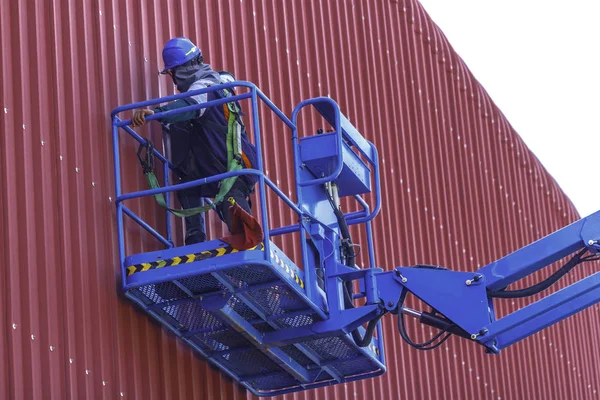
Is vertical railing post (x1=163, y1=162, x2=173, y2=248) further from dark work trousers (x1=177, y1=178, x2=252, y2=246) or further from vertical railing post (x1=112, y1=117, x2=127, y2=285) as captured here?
vertical railing post (x1=112, y1=117, x2=127, y2=285)

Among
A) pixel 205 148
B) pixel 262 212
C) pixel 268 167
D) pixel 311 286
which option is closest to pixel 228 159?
pixel 205 148

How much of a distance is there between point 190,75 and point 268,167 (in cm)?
256

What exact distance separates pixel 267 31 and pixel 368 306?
13.3ft

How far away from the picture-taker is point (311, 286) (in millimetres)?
9617

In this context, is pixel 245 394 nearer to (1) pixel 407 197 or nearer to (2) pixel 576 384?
(1) pixel 407 197

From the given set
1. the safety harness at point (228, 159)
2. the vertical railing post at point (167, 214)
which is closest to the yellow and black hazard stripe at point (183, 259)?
the safety harness at point (228, 159)

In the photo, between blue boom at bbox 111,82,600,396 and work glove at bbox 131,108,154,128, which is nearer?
blue boom at bbox 111,82,600,396

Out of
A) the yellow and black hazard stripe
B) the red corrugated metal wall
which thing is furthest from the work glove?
the yellow and black hazard stripe

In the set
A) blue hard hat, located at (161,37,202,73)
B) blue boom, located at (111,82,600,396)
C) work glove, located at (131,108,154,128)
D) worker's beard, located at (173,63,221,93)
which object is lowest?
blue boom, located at (111,82,600,396)

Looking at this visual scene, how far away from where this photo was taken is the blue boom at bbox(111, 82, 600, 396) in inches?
354

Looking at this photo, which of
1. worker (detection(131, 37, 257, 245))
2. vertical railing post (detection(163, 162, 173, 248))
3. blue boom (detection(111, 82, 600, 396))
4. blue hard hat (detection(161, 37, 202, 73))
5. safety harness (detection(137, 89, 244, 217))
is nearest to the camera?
blue boom (detection(111, 82, 600, 396))

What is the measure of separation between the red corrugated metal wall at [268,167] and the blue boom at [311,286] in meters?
0.30

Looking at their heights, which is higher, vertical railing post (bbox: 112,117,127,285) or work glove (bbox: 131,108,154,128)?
work glove (bbox: 131,108,154,128)

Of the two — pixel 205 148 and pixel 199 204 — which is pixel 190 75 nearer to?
pixel 205 148
